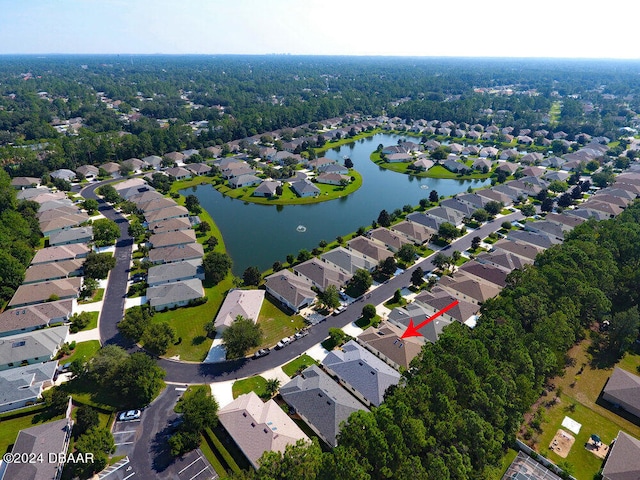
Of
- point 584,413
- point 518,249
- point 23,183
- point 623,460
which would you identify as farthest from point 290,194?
point 623,460

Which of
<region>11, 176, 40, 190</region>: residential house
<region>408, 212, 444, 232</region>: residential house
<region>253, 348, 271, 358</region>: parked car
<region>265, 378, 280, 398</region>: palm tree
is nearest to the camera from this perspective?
<region>265, 378, 280, 398</region>: palm tree

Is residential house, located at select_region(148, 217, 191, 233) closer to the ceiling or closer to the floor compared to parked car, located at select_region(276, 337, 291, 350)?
closer to the ceiling

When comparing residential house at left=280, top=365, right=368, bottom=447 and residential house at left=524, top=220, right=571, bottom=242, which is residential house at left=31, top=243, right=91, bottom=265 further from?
residential house at left=524, top=220, right=571, bottom=242

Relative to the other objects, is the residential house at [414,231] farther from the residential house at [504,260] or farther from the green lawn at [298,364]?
the green lawn at [298,364]

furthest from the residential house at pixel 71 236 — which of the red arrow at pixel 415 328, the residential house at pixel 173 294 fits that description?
the red arrow at pixel 415 328

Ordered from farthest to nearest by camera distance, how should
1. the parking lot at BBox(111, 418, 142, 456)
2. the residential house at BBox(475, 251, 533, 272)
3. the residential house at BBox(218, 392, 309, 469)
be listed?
the residential house at BBox(475, 251, 533, 272) < the parking lot at BBox(111, 418, 142, 456) < the residential house at BBox(218, 392, 309, 469)

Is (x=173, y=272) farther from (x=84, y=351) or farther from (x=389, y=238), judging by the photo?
(x=389, y=238)

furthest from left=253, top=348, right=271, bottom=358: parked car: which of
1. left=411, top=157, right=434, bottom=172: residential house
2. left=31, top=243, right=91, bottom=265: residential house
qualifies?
left=411, top=157, right=434, bottom=172: residential house
